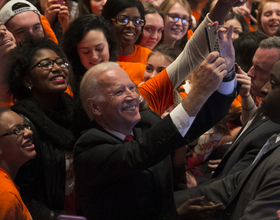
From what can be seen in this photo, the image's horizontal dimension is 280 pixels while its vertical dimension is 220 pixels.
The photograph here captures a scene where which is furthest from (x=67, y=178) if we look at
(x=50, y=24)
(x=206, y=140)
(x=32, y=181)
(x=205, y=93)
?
(x=50, y=24)

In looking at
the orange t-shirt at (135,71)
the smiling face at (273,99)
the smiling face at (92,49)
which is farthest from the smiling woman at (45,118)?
the smiling face at (273,99)

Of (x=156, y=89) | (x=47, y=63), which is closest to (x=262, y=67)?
(x=156, y=89)

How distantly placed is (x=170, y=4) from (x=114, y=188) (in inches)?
94.1

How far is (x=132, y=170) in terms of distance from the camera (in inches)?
54.4

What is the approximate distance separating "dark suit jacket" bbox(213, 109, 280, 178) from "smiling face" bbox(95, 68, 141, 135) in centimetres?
79

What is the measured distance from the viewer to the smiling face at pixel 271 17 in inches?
167

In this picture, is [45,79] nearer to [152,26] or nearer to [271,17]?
[152,26]

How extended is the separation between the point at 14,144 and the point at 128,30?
4.59ft

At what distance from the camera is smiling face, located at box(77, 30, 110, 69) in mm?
2332

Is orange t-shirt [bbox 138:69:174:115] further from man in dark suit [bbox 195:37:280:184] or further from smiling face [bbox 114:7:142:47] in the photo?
smiling face [bbox 114:7:142:47]

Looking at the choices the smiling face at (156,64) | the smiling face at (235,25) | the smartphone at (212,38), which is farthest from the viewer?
the smiling face at (235,25)

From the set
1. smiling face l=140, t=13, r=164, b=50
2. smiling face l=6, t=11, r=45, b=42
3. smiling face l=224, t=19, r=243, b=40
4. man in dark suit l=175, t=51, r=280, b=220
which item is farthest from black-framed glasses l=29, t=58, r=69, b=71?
smiling face l=224, t=19, r=243, b=40

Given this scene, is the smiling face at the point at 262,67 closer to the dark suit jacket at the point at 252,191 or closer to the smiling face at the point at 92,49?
the dark suit jacket at the point at 252,191

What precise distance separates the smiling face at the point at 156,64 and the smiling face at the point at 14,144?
117 cm
